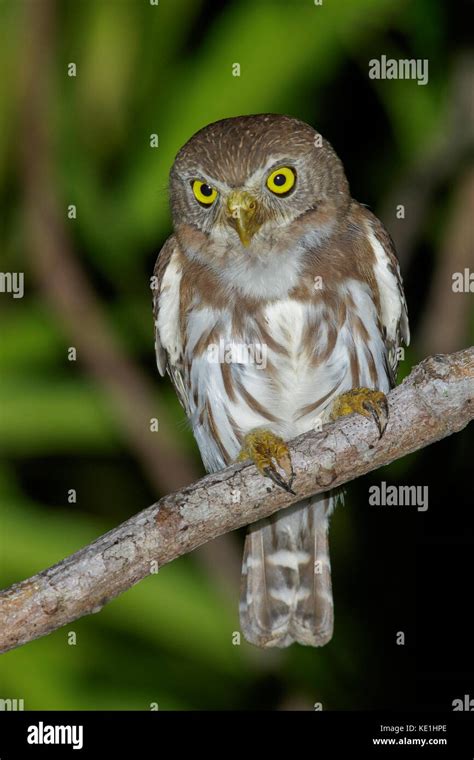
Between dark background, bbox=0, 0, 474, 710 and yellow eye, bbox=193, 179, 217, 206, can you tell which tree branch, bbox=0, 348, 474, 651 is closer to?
dark background, bbox=0, 0, 474, 710

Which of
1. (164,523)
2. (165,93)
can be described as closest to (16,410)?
(164,523)

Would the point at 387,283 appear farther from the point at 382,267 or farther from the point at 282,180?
the point at 282,180

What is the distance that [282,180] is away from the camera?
10.5 feet

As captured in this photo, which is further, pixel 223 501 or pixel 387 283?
pixel 387 283

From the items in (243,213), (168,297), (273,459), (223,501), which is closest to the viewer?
(223,501)

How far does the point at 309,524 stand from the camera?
368cm

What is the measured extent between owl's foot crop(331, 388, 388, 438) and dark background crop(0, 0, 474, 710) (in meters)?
0.40

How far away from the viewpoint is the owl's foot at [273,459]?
8.98 ft

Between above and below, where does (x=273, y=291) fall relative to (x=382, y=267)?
below

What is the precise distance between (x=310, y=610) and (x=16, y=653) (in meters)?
1.05

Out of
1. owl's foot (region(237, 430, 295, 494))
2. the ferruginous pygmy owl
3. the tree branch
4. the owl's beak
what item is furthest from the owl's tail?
the owl's beak

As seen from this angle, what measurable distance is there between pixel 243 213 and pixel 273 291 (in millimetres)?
282

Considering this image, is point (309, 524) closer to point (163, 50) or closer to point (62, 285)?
point (62, 285)

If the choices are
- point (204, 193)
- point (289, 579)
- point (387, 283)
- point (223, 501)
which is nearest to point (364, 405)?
point (223, 501)
